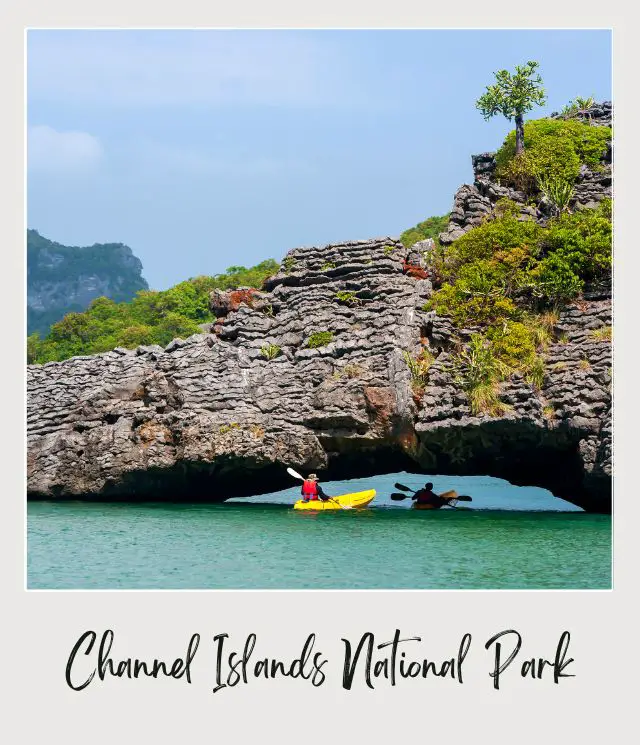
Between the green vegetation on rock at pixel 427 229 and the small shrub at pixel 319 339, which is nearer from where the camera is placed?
the small shrub at pixel 319 339

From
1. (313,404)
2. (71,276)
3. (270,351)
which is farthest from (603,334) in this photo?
(71,276)

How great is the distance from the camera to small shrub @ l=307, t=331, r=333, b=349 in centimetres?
2473

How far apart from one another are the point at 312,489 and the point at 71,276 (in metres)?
85.3

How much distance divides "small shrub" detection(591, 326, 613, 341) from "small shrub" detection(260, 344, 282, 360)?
7.42m

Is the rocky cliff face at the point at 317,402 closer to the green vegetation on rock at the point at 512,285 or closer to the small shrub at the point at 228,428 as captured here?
the small shrub at the point at 228,428

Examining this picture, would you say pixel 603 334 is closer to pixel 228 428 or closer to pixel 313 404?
pixel 313 404

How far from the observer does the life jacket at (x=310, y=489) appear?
2381 centimetres

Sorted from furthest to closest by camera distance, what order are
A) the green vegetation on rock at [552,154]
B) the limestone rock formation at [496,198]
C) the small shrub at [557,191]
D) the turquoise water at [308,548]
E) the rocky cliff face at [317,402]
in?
the green vegetation on rock at [552,154], the limestone rock formation at [496,198], the small shrub at [557,191], the rocky cliff face at [317,402], the turquoise water at [308,548]

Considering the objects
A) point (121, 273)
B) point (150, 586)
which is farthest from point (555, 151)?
point (121, 273)

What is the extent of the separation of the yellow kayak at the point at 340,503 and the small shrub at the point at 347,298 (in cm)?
467

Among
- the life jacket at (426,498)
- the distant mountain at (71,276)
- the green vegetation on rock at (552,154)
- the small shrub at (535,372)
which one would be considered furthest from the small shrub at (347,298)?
the distant mountain at (71,276)

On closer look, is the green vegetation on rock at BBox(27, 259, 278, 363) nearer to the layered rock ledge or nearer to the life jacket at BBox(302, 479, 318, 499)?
the layered rock ledge

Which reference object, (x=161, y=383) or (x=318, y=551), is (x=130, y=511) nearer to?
(x=161, y=383)

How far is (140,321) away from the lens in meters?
48.7
